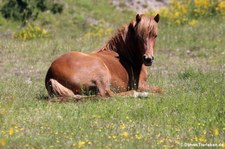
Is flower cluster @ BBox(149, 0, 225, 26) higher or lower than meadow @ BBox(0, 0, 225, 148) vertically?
higher

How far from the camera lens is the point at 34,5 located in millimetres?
21297

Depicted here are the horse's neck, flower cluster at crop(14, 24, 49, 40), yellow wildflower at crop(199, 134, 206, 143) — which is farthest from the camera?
flower cluster at crop(14, 24, 49, 40)

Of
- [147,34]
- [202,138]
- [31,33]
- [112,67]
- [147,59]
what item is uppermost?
[147,34]

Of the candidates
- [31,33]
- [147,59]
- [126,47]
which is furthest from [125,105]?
[31,33]

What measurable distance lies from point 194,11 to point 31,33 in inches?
233

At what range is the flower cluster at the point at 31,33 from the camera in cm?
1934

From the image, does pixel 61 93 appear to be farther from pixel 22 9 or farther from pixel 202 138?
pixel 22 9

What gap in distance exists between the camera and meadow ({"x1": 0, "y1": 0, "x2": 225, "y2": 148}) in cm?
733

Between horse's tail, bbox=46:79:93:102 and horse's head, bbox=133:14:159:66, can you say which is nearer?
horse's tail, bbox=46:79:93:102

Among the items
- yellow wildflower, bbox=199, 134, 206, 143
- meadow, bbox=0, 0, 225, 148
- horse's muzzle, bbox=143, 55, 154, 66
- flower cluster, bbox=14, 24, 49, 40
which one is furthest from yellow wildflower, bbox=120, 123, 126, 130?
flower cluster, bbox=14, 24, 49, 40

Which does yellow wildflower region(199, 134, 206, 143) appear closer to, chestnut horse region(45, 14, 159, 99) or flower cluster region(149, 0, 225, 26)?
chestnut horse region(45, 14, 159, 99)

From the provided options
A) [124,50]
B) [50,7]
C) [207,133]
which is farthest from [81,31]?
[207,133]

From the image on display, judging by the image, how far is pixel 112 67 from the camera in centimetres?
1087

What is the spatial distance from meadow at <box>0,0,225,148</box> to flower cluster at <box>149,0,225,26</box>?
8.39 feet
